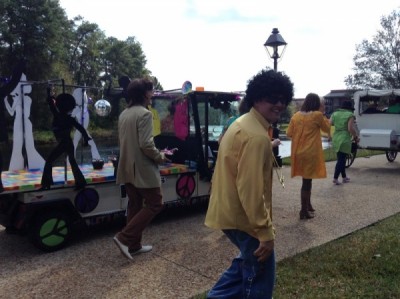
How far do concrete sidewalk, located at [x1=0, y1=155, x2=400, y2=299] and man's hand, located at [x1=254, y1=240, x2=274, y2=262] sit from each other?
1305 mm

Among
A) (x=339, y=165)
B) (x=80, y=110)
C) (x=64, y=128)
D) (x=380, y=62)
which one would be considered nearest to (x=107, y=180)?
(x=64, y=128)

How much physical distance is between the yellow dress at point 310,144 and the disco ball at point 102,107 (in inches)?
103

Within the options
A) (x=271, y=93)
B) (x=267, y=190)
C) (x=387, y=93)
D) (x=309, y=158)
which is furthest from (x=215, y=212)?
(x=387, y=93)

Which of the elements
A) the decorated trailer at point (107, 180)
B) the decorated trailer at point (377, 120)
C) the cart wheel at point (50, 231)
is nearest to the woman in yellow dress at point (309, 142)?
the decorated trailer at point (107, 180)

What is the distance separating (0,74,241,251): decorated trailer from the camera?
14.0 ft

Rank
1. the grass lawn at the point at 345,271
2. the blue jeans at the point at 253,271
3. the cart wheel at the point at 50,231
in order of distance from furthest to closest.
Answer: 1. the cart wheel at the point at 50,231
2. the grass lawn at the point at 345,271
3. the blue jeans at the point at 253,271

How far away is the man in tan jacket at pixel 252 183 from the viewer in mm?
2186

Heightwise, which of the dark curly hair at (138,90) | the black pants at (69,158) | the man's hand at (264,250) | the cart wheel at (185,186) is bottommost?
the cart wheel at (185,186)

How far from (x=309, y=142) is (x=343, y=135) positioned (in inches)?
132

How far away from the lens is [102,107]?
532 centimetres

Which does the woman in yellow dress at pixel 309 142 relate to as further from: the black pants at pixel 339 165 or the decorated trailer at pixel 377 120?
the decorated trailer at pixel 377 120

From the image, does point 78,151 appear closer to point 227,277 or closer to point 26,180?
point 26,180

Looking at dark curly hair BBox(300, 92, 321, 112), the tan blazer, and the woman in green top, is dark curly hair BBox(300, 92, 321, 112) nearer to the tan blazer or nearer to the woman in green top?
the tan blazer

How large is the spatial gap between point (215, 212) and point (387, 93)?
9855 mm
